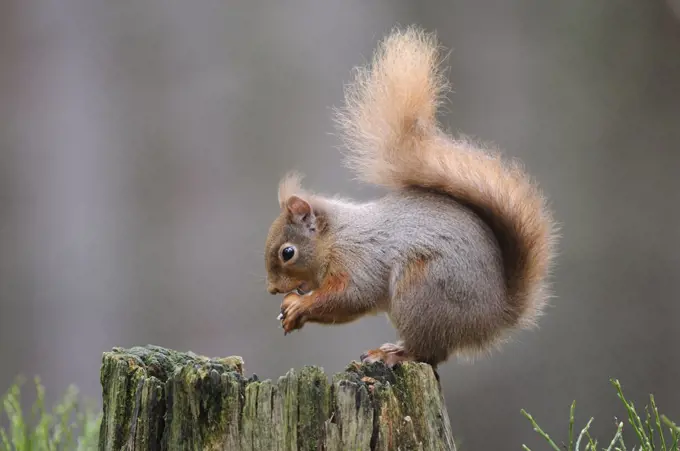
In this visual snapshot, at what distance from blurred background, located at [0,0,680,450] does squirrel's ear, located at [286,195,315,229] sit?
1.18 m

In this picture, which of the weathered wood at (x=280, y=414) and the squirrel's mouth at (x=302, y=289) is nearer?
the weathered wood at (x=280, y=414)

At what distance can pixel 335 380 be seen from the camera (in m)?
1.03

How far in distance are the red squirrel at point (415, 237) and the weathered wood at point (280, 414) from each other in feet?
0.76

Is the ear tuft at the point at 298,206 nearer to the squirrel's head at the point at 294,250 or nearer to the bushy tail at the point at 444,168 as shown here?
the squirrel's head at the point at 294,250

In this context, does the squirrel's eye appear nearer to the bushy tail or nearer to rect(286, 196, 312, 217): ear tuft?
rect(286, 196, 312, 217): ear tuft

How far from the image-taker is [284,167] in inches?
121

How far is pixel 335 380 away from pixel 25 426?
0.80 meters

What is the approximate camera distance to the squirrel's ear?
1455 mm

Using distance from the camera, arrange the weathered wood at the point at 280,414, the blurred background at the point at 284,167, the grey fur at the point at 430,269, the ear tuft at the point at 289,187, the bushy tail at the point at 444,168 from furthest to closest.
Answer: the blurred background at the point at 284,167
the ear tuft at the point at 289,187
the bushy tail at the point at 444,168
the grey fur at the point at 430,269
the weathered wood at the point at 280,414

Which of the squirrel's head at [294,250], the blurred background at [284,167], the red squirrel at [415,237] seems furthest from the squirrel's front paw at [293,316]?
the blurred background at [284,167]

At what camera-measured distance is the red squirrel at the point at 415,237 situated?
4.28 ft

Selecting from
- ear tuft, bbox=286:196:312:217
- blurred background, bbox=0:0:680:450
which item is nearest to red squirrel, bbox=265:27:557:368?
ear tuft, bbox=286:196:312:217

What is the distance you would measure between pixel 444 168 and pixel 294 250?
312 mm

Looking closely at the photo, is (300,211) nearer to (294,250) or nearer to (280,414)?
(294,250)
